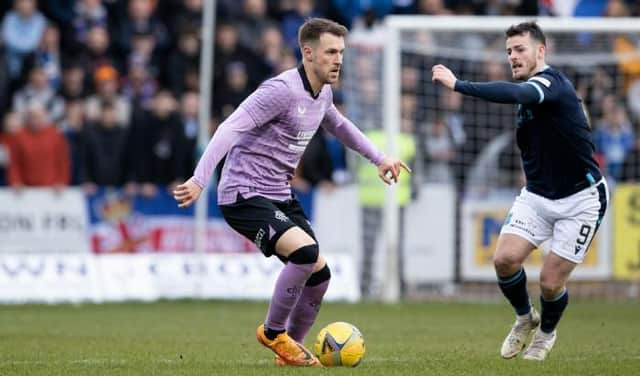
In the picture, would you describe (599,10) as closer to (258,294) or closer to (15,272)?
(258,294)

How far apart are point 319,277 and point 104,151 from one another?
31.7 feet

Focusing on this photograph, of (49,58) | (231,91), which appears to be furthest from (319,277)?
(49,58)

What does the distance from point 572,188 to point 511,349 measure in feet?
4.16

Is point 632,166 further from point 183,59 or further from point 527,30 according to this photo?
point 527,30

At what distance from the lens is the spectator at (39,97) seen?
A: 1908 centimetres

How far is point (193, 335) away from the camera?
12211 millimetres

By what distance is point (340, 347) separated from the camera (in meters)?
9.16

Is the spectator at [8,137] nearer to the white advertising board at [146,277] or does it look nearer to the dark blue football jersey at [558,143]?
the white advertising board at [146,277]

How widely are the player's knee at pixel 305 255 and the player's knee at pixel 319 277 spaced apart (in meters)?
0.39

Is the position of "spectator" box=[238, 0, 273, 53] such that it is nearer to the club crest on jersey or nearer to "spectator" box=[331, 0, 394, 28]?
"spectator" box=[331, 0, 394, 28]

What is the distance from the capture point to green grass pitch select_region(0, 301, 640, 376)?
8.99 meters

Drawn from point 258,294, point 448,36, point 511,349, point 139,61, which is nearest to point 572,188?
point 511,349

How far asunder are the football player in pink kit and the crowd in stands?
8.84m

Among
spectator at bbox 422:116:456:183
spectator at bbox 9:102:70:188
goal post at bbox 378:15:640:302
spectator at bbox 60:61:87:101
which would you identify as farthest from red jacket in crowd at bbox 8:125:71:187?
spectator at bbox 422:116:456:183
